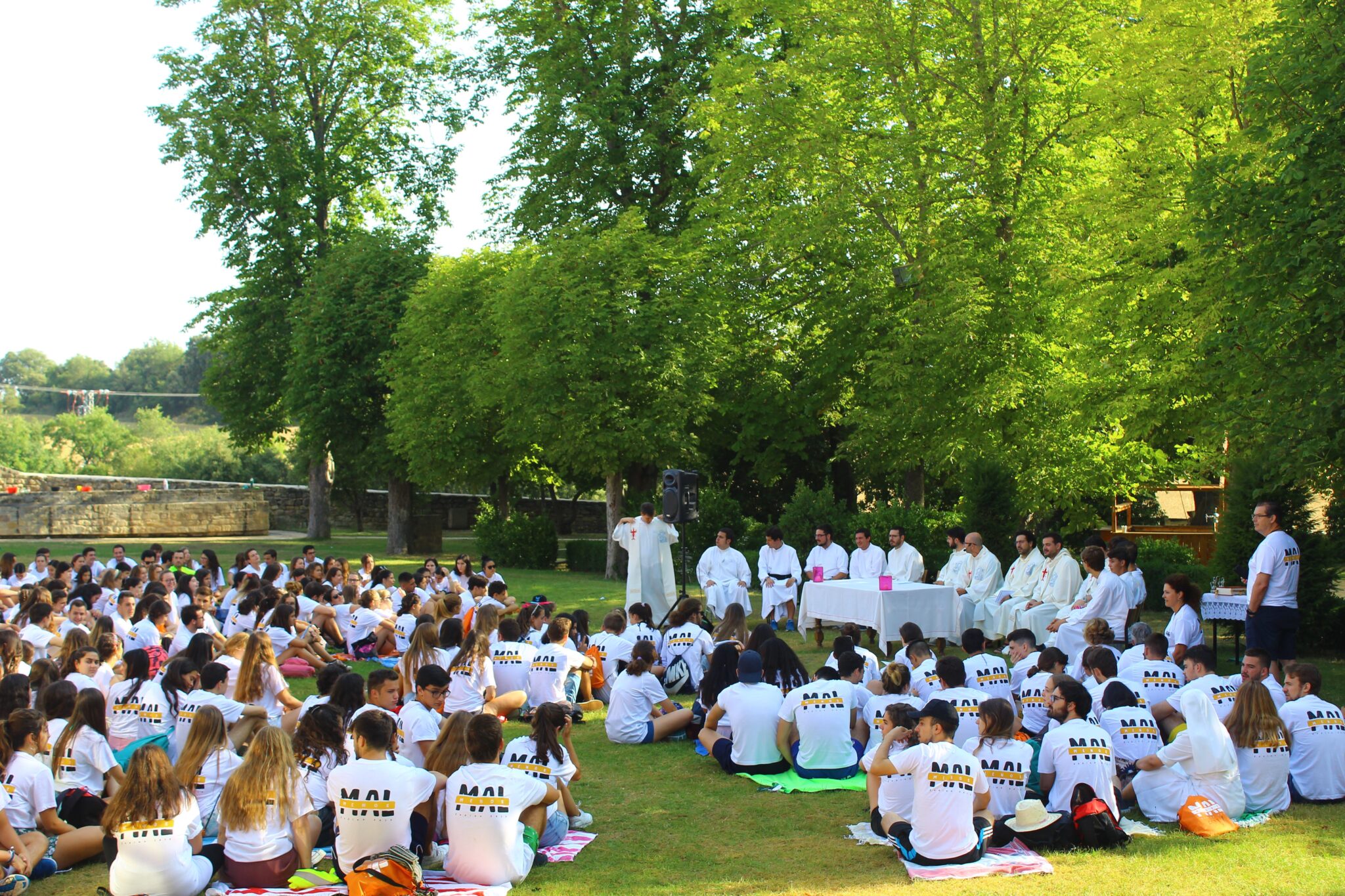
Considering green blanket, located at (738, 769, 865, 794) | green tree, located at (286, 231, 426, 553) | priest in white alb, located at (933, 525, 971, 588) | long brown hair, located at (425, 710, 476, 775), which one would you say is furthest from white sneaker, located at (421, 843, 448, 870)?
green tree, located at (286, 231, 426, 553)

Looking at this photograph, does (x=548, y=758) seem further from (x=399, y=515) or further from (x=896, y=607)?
(x=399, y=515)

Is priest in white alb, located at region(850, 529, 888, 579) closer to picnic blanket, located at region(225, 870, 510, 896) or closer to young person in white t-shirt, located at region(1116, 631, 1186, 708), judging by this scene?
young person in white t-shirt, located at region(1116, 631, 1186, 708)

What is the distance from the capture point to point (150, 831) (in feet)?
19.1

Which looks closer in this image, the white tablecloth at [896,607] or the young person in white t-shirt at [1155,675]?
the young person in white t-shirt at [1155,675]

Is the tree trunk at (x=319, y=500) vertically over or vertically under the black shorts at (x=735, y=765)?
over

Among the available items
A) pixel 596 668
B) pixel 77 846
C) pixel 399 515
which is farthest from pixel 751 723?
pixel 399 515

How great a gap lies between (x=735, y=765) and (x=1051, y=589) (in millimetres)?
6132

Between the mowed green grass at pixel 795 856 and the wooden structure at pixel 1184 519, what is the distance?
1723cm

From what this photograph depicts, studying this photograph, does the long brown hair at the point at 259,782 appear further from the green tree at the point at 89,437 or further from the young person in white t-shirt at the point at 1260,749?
the green tree at the point at 89,437

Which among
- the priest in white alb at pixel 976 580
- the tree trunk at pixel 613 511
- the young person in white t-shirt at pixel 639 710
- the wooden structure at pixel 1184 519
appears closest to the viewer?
the young person in white t-shirt at pixel 639 710

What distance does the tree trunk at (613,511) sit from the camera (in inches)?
1009

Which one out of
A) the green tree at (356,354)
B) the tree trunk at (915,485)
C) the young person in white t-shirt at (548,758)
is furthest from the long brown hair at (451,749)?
the green tree at (356,354)

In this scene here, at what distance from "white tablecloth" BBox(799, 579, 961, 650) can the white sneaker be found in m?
7.76

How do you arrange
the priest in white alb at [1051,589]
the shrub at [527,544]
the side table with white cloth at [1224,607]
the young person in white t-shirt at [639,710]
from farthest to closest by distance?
the shrub at [527,544], the priest in white alb at [1051,589], the side table with white cloth at [1224,607], the young person in white t-shirt at [639,710]
